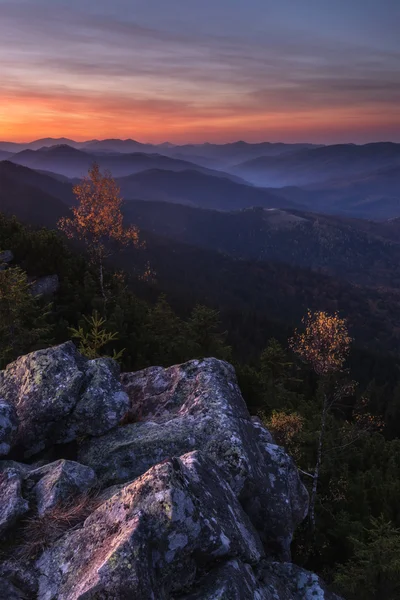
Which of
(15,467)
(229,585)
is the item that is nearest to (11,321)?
(15,467)

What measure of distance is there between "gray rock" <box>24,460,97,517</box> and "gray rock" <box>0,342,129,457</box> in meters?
2.13

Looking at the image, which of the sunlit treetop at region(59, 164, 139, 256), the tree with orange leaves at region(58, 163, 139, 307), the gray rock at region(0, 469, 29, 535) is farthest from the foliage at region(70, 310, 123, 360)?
the sunlit treetop at region(59, 164, 139, 256)

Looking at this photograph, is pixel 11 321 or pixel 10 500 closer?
pixel 10 500

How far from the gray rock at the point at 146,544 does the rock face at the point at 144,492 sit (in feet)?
0.07

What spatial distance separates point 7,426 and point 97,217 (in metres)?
30.5

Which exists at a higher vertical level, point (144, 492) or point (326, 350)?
point (144, 492)

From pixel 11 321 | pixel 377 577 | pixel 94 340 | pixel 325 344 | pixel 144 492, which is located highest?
pixel 144 492

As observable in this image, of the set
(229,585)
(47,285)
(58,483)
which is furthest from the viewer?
(47,285)

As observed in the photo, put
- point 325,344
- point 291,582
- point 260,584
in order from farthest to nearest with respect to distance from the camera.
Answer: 1. point 325,344
2. point 291,582
3. point 260,584

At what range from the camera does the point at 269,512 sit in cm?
1020

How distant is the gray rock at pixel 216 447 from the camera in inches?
390

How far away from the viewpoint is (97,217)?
123 ft

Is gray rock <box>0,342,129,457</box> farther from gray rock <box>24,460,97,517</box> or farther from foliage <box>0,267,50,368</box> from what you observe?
foliage <box>0,267,50,368</box>

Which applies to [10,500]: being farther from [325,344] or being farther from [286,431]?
[286,431]
